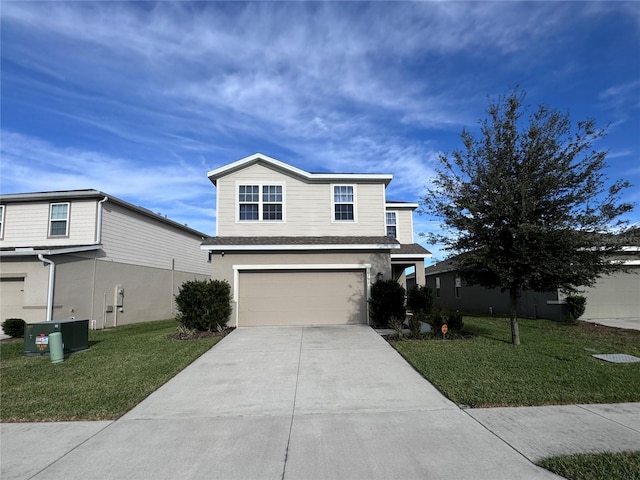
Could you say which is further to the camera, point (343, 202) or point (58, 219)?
point (58, 219)

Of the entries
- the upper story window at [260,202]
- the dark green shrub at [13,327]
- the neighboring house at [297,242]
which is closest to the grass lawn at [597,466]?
the neighboring house at [297,242]

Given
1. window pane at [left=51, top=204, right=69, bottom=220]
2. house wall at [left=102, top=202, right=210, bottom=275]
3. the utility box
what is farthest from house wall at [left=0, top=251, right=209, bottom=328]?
the utility box

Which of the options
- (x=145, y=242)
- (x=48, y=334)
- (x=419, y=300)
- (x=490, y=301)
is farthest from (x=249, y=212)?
(x=490, y=301)

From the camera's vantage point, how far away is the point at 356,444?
5020 millimetres

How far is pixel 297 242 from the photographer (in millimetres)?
15266

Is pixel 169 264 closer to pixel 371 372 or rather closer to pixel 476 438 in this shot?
pixel 371 372

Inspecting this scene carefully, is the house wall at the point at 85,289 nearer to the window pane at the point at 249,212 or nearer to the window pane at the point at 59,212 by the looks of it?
the window pane at the point at 59,212

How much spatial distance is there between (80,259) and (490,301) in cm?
2076

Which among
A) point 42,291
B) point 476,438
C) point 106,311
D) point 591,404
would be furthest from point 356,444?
point 106,311

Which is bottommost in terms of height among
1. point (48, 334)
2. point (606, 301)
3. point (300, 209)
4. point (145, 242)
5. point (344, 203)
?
point (48, 334)

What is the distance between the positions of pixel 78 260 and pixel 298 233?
948 cm

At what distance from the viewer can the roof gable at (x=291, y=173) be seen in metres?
16.1

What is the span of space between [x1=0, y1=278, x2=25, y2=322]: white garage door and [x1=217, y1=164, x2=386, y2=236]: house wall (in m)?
8.59

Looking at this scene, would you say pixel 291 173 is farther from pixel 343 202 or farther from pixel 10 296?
pixel 10 296
